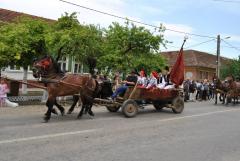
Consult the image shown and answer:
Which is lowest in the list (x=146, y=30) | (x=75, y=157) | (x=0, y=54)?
(x=75, y=157)

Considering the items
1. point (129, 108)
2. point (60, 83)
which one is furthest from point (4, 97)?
point (129, 108)

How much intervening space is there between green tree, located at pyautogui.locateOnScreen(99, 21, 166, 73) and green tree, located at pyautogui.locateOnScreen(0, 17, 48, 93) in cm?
550

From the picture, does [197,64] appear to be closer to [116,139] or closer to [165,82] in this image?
[165,82]

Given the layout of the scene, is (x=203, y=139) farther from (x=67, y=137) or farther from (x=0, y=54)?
(x=0, y=54)

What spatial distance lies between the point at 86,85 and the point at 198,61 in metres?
50.9

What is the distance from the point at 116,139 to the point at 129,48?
1606 centimetres

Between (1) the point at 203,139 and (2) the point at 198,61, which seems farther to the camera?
(2) the point at 198,61

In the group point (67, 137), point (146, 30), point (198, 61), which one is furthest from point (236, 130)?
point (198, 61)

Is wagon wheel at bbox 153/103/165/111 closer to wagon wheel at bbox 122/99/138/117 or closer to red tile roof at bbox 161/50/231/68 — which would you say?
wagon wheel at bbox 122/99/138/117

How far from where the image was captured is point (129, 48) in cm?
2594

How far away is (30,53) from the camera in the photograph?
773 inches

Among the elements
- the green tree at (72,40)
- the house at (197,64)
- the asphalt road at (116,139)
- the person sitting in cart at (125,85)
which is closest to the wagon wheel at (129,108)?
the asphalt road at (116,139)

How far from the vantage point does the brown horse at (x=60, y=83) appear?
13672mm

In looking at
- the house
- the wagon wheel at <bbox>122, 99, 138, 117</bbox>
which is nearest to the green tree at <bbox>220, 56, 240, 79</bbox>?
the house
